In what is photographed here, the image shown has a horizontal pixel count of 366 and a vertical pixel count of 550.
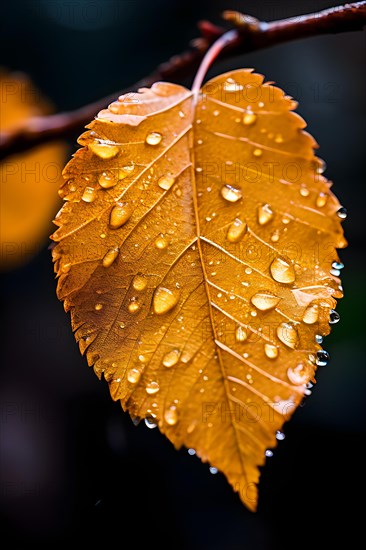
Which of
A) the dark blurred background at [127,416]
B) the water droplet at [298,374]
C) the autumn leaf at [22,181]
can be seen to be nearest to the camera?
the water droplet at [298,374]

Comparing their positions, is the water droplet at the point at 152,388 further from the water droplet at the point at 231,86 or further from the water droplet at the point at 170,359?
the water droplet at the point at 231,86

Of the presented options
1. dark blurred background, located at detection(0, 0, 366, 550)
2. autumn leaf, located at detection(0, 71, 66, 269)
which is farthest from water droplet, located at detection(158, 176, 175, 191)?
dark blurred background, located at detection(0, 0, 366, 550)

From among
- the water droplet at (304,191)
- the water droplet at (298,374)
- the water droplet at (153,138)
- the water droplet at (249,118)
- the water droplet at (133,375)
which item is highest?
the water droplet at (249,118)

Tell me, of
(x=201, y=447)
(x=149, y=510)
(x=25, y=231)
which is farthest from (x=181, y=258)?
(x=149, y=510)

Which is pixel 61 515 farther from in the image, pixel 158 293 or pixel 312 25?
pixel 312 25

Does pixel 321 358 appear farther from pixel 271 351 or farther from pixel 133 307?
pixel 133 307

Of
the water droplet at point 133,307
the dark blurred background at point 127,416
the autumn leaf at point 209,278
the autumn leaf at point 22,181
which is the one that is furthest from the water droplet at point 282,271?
the dark blurred background at point 127,416

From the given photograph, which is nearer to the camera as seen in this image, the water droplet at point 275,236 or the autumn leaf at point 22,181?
the water droplet at point 275,236
